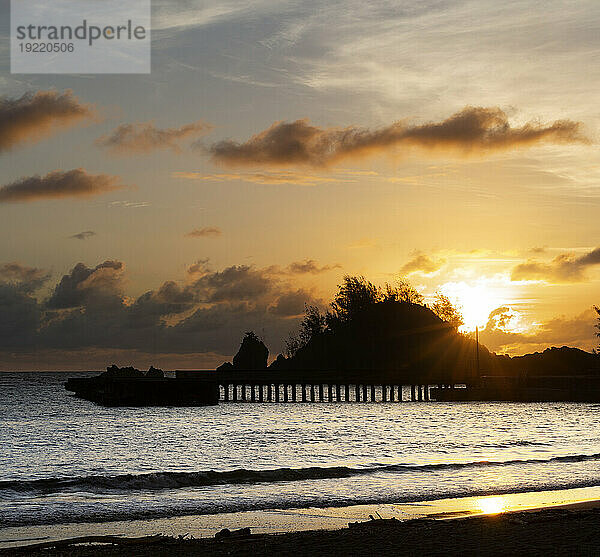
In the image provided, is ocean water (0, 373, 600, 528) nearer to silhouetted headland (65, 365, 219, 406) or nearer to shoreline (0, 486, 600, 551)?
shoreline (0, 486, 600, 551)

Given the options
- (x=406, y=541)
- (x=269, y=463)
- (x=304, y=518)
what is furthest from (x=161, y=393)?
(x=406, y=541)

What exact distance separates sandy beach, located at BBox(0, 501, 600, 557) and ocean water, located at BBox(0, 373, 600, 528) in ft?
16.2

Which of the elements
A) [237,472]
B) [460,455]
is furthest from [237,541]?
[460,455]

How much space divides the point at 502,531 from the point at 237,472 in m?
15.3

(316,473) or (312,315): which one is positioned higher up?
(312,315)

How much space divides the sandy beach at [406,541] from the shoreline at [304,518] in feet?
3.17

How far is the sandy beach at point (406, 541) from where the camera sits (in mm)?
13922

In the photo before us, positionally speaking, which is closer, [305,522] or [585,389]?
[305,522]

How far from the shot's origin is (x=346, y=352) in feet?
537

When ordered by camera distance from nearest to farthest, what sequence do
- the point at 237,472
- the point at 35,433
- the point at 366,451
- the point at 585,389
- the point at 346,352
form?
the point at 237,472 < the point at 366,451 < the point at 35,433 < the point at 585,389 < the point at 346,352

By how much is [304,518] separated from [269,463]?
16.9 metres

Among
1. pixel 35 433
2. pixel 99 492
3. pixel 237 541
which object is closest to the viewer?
pixel 237 541

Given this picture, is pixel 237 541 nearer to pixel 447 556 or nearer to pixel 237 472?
pixel 447 556

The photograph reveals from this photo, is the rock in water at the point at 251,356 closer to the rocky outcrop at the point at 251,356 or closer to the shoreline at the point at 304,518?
the rocky outcrop at the point at 251,356
